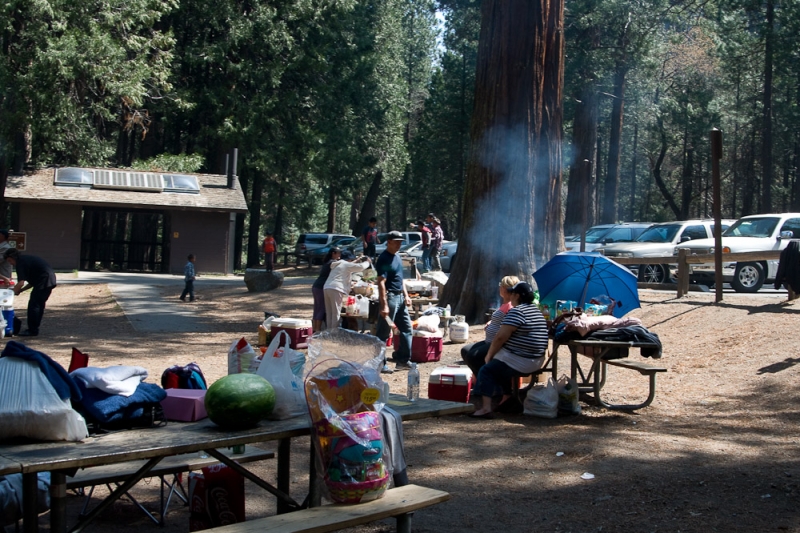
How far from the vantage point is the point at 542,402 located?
27.6ft

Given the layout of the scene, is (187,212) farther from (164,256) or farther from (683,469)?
(683,469)

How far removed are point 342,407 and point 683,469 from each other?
10.6 feet

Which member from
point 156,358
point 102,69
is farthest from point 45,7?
point 156,358

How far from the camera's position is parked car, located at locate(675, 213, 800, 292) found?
17781 millimetres

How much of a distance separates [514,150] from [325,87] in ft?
80.9

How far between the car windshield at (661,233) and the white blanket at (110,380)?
19.1m

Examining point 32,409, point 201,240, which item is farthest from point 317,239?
point 32,409

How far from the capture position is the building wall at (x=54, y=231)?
29.6 metres

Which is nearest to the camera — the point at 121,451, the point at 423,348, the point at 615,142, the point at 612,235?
the point at 121,451

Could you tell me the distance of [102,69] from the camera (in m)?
28.4

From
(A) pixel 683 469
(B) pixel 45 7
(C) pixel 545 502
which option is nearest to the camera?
(C) pixel 545 502

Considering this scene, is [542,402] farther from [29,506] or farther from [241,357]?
[29,506]

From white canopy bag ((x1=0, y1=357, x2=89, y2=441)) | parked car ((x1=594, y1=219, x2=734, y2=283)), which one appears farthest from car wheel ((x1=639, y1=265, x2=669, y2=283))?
white canopy bag ((x1=0, y1=357, x2=89, y2=441))

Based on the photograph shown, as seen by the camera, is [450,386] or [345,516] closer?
[345,516]
